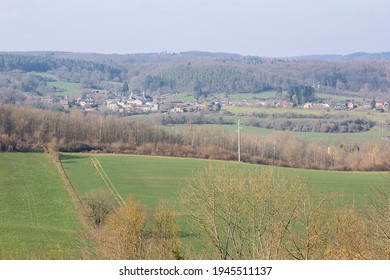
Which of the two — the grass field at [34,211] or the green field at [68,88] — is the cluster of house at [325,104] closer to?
the green field at [68,88]

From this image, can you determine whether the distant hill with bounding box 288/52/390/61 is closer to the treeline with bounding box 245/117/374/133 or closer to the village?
the village

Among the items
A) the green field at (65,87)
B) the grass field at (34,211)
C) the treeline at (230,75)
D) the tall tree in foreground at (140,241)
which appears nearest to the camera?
the tall tree in foreground at (140,241)

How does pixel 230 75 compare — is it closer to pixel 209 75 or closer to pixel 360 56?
pixel 209 75

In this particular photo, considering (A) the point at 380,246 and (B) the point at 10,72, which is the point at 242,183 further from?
(B) the point at 10,72

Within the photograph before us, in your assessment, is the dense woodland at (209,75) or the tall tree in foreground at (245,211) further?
the dense woodland at (209,75)

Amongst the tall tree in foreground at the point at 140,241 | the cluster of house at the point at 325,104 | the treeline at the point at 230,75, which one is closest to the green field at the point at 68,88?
the treeline at the point at 230,75

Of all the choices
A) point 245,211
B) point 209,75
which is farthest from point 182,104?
point 245,211

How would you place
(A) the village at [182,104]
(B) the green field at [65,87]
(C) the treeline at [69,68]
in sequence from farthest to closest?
1. (C) the treeline at [69,68]
2. (B) the green field at [65,87]
3. (A) the village at [182,104]
